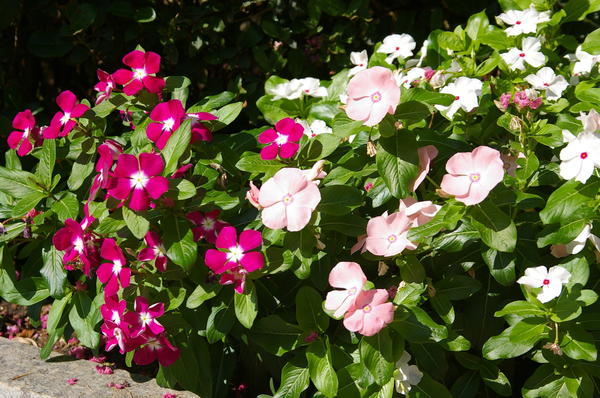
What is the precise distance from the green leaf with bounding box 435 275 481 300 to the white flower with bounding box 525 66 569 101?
677 millimetres

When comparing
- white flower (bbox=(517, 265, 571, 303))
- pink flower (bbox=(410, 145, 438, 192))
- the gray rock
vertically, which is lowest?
the gray rock

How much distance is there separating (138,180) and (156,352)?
57cm

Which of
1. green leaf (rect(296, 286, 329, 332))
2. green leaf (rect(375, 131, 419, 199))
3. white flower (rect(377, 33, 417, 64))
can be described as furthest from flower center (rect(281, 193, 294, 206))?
white flower (rect(377, 33, 417, 64))

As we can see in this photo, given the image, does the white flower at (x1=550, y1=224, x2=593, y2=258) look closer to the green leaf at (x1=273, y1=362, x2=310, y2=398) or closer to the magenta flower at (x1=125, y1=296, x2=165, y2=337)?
the green leaf at (x1=273, y1=362, x2=310, y2=398)

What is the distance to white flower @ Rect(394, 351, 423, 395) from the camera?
2.19 m

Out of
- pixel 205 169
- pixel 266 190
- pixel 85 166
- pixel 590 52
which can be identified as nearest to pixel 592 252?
pixel 590 52

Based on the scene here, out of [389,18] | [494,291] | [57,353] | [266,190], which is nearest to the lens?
[266,190]

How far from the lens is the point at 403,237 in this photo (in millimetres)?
2148

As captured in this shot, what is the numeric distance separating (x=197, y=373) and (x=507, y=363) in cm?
96

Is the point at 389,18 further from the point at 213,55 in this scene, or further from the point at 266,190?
the point at 266,190

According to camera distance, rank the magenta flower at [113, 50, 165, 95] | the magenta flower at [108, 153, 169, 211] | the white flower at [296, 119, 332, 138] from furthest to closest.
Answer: the white flower at [296, 119, 332, 138] < the magenta flower at [113, 50, 165, 95] < the magenta flower at [108, 153, 169, 211]

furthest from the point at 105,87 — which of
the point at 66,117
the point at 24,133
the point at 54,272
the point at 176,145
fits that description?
the point at 54,272

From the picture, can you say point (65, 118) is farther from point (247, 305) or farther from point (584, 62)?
point (584, 62)

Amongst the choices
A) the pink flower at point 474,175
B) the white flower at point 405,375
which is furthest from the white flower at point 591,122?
the white flower at point 405,375
